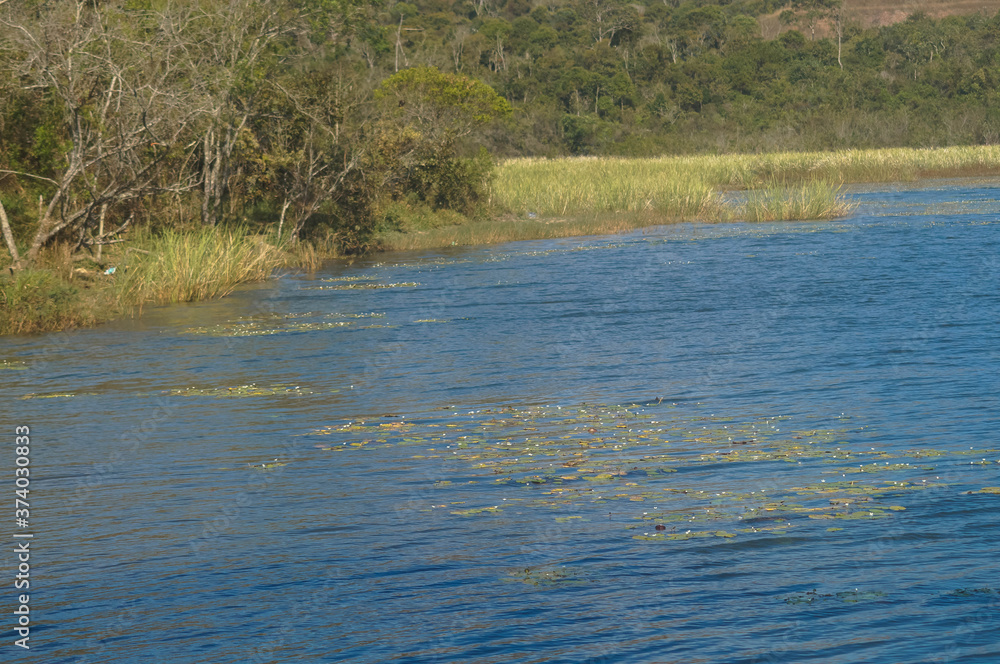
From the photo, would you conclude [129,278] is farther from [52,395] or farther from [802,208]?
[802,208]

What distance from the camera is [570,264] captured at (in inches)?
966

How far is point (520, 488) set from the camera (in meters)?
7.54

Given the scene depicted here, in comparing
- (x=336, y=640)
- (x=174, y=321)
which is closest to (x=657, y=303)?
(x=174, y=321)

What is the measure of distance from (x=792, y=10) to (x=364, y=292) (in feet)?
428

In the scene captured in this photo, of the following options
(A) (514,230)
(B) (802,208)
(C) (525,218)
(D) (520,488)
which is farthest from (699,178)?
(D) (520,488)

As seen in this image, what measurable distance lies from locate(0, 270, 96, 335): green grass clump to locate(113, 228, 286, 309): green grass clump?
3.54 feet

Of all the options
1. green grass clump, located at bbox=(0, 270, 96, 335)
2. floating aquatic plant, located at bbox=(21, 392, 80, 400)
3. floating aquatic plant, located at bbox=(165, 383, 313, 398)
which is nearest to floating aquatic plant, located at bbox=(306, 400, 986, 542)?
floating aquatic plant, located at bbox=(165, 383, 313, 398)

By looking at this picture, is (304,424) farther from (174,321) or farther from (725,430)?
(174,321)

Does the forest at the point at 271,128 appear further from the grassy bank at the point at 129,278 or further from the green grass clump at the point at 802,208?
the green grass clump at the point at 802,208

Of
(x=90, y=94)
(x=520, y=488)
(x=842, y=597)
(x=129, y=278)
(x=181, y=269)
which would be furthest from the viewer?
(x=181, y=269)

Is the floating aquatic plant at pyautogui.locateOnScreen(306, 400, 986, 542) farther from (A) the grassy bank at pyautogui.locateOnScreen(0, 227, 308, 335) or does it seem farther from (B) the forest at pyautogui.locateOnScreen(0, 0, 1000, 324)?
(B) the forest at pyautogui.locateOnScreen(0, 0, 1000, 324)

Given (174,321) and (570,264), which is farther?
(570,264)

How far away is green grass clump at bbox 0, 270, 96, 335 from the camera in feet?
53.1

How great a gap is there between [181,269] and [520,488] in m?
13.2
